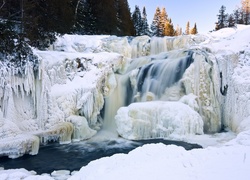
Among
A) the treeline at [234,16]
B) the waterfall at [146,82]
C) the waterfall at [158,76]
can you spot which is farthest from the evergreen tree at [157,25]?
the waterfall at [158,76]

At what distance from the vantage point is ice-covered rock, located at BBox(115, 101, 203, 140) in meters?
7.74

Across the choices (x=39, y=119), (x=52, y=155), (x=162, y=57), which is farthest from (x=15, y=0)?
(x=162, y=57)

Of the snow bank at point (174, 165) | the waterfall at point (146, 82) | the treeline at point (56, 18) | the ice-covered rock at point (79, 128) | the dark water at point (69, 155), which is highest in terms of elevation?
the treeline at point (56, 18)

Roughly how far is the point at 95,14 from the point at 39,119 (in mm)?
14285

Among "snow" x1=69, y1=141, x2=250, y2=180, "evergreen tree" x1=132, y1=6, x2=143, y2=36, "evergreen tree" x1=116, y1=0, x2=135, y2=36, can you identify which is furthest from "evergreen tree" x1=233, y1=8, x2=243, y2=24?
"snow" x1=69, y1=141, x2=250, y2=180

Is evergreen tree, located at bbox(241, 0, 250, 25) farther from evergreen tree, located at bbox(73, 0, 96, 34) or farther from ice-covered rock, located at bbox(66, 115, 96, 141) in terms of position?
ice-covered rock, located at bbox(66, 115, 96, 141)

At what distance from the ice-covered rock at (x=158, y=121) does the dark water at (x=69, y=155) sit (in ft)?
1.27

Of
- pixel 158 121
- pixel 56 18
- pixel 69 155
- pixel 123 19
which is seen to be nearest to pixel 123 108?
pixel 158 121

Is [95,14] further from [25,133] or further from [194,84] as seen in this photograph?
[25,133]

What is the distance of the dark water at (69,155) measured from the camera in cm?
591

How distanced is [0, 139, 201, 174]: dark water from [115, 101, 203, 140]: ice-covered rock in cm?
39

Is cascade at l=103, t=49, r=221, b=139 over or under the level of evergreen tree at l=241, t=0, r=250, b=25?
under

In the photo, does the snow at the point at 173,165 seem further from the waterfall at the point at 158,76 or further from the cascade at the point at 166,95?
the waterfall at the point at 158,76

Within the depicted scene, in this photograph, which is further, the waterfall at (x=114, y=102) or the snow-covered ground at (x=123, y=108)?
the waterfall at (x=114, y=102)
